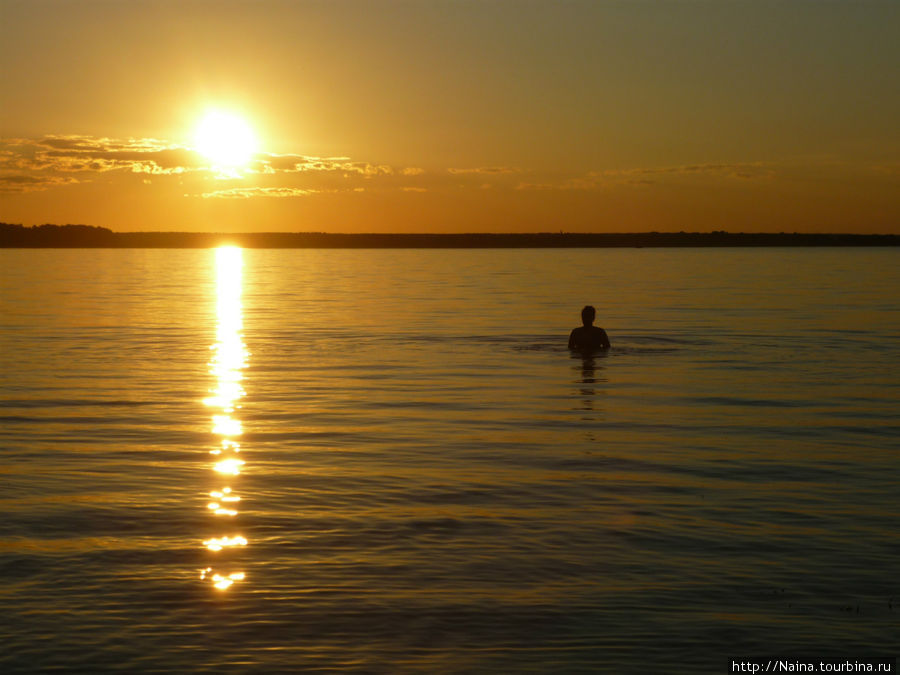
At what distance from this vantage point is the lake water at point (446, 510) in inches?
340

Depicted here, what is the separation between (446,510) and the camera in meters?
12.7

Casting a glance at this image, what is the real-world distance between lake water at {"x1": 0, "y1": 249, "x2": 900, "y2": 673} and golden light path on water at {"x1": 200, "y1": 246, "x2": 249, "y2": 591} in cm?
6

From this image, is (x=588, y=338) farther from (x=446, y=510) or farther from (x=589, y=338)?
(x=446, y=510)

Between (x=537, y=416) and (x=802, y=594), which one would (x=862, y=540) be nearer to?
(x=802, y=594)

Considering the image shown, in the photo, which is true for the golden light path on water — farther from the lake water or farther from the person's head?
the person's head

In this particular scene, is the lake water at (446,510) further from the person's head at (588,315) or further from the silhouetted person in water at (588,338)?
the person's head at (588,315)

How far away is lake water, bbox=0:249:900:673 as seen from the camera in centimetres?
863

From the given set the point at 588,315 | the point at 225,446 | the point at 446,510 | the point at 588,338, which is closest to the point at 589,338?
the point at 588,338

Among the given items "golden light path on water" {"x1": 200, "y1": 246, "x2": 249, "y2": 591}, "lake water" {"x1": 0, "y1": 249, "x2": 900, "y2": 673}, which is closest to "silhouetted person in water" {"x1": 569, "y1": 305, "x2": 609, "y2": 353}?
"lake water" {"x1": 0, "y1": 249, "x2": 900, "y2": 673}

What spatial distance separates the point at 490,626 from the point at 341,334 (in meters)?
28.8

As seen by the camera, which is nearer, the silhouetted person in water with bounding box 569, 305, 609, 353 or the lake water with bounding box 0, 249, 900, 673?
the lake water with bounding box 0, 249, 900, 673

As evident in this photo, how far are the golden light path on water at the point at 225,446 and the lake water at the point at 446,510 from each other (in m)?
0.06

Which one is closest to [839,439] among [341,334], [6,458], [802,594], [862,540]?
[862,540]

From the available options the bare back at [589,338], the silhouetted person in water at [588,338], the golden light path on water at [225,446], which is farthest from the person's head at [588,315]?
the golden light path on water at [225,446]
